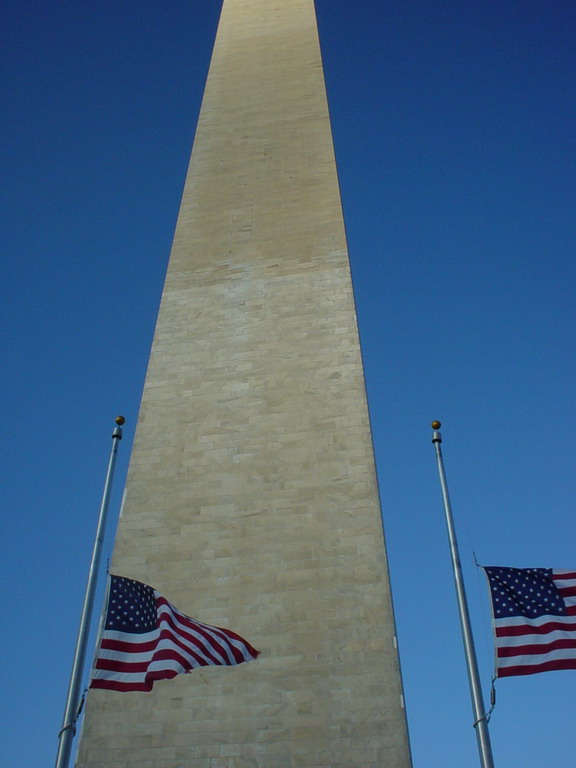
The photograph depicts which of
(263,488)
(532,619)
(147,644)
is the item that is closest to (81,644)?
A: (147,644)

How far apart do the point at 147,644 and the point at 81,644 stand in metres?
1.27

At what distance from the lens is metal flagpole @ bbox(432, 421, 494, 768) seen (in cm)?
993

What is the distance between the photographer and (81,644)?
34.0 ft

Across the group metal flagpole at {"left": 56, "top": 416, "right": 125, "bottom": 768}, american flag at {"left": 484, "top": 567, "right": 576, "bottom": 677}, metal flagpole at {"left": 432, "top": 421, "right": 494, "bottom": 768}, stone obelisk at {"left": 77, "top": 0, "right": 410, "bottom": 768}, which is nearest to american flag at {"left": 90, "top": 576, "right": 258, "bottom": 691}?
metal flagpole at {"left": 56, "top": 416, "right": 125, "bottom": 768}

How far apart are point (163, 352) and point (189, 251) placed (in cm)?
322

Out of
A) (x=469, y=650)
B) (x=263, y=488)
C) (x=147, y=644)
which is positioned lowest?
(x=147, y=644)

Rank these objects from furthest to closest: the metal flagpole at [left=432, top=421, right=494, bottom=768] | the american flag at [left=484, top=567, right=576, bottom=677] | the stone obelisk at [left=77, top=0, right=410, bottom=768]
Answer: the stone obelisk at [left=77, top=0, right=410, bottom=768]
the metal flagpole at [left=432, top=421, right=494, bottom=768]
the american flag at [left=484, top=567, right=576, bottom=677]

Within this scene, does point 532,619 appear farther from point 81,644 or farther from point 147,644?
point 81,644

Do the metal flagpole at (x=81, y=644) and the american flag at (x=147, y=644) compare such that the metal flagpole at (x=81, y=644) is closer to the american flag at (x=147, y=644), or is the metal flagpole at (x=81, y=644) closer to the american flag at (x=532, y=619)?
the american flag at (x=147, y=644)

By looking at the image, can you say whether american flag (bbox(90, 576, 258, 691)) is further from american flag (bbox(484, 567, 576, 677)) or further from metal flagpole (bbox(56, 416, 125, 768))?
american flag (bbox(484, 567, 576, 677))

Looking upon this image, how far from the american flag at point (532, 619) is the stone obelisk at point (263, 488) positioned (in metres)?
2.59

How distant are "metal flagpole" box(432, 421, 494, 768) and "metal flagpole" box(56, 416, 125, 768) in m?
5.05

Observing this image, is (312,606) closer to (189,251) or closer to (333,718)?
(333,718)

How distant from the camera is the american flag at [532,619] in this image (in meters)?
9.67
